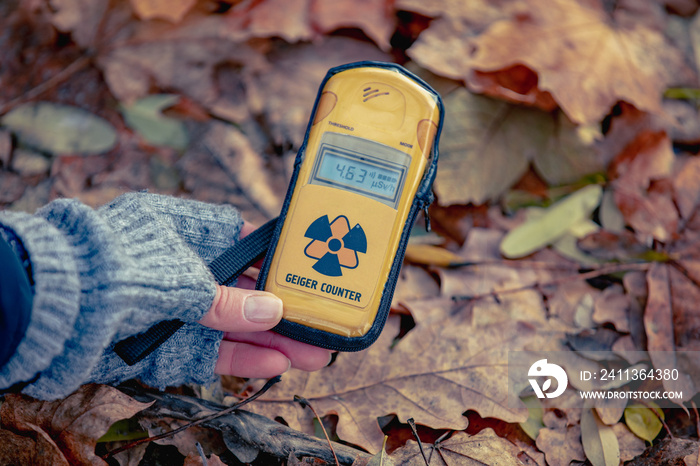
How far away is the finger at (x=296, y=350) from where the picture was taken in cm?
178

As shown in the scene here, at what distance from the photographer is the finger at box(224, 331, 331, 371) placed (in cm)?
178

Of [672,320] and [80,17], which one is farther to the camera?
[80,17]

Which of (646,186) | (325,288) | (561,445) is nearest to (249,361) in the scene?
(325,288)

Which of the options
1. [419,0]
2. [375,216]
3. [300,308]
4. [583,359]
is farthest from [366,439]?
[419,0]

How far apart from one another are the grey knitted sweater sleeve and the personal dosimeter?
13.1 inches

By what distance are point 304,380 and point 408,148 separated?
932 mm

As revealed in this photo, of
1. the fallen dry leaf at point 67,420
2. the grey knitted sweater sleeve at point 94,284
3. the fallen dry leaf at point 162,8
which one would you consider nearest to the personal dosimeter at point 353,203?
the grey knitted sweater sleeve at point 94,284

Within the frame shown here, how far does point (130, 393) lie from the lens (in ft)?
5.46

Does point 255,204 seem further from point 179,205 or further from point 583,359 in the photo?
point 583,359

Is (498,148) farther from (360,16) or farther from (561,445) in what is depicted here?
(561,445)

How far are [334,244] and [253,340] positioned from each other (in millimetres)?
480

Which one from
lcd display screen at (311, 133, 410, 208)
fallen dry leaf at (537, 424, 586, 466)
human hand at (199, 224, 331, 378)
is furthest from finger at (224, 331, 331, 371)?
fallen dry leaf at (537, 424, 586, 466)

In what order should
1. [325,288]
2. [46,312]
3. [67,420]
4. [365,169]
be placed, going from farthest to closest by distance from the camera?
1. [365,169]
2. [325,288]
3. [67,420]
4. [46,312]

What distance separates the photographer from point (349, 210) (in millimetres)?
1776
